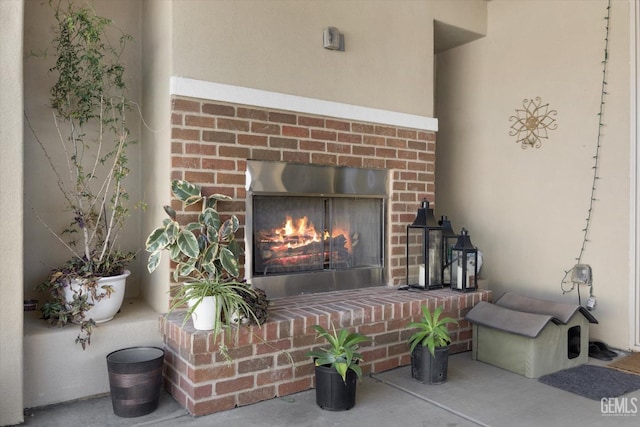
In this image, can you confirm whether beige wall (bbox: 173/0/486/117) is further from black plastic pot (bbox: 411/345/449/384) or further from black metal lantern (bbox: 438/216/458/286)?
black plastic pot (bbox: 411/345/449/384)

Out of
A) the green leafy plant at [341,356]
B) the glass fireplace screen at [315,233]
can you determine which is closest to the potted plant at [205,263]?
the green leafy plant at [341,356]

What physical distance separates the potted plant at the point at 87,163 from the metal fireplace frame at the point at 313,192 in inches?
28.4

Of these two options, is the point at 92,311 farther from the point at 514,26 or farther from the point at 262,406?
A: the point at 514,26

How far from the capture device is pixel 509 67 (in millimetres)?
3781

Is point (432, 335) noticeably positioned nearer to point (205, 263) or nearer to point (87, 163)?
point (205, 263)

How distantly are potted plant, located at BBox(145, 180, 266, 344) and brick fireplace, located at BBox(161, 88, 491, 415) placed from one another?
0.10m

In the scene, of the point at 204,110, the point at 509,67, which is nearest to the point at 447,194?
the point at 509,67

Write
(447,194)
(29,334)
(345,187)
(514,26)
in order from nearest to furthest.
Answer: (29,334) → (345,187) → (514,26) → (447,194)

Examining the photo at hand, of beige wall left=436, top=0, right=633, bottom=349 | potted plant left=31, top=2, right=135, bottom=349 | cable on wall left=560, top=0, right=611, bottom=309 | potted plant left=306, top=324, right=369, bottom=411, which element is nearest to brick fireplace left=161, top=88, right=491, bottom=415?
potted plant left=306, top=324, right=369, bottom=411

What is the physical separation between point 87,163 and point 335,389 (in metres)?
1.95

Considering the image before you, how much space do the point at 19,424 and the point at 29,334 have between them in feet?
1.29

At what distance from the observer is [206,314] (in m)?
2.24

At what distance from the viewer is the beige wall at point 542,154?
124 inches

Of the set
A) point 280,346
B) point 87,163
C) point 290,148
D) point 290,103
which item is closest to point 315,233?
point 290,148
